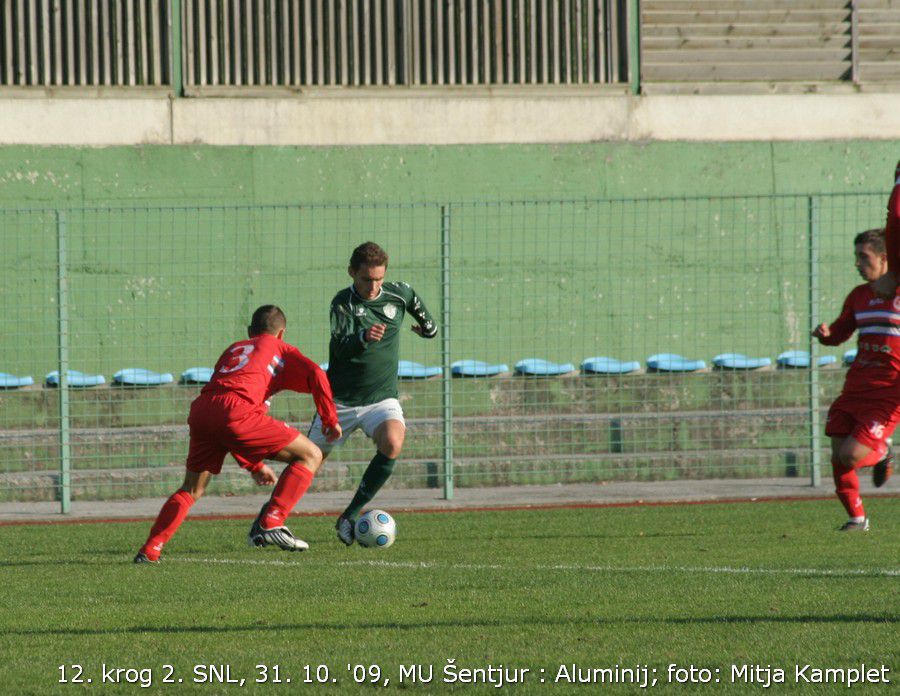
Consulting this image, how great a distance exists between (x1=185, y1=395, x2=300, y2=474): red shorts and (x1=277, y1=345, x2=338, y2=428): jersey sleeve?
0.79 ft

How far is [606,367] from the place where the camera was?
47.1 feet

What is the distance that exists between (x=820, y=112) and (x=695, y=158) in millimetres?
1655

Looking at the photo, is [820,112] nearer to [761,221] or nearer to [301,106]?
[761,221]

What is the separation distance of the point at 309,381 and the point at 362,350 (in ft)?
2.86

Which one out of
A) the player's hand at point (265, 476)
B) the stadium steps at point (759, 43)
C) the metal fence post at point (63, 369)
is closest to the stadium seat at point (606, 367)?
the stadium steps at point (759, 43)

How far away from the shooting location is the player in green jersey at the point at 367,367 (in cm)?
953

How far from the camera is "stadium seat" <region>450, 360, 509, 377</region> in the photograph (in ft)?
46.2

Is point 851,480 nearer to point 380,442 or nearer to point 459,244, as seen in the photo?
point 380,442

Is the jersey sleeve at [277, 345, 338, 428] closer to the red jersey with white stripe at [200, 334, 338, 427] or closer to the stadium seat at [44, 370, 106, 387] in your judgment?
the red jersey with white stripe at [200, 334, 338, 427]

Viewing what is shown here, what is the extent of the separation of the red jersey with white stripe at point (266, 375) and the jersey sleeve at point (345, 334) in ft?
2.27

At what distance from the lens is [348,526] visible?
932 cm

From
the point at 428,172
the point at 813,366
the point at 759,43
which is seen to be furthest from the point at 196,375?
the point at 759,43

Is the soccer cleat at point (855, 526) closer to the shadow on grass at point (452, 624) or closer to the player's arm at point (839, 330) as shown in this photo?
the player's arm at point (839, 330)

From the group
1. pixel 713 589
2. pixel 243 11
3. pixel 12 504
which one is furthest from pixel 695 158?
pixel 713 589
